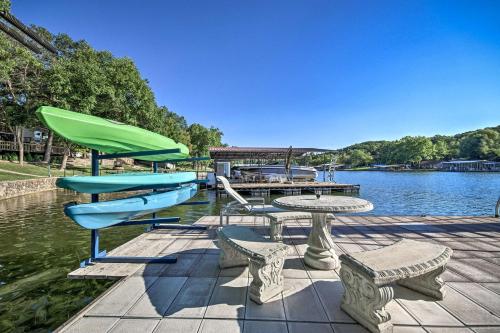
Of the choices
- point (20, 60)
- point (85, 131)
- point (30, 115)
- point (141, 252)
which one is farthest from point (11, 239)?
point (30, 115)

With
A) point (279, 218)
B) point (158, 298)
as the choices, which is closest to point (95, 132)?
point (158, 298)

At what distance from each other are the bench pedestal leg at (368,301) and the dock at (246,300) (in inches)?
4.0

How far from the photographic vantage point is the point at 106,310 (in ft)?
7.95

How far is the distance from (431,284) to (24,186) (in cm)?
2008

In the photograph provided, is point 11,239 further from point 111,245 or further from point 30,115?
point 30,115

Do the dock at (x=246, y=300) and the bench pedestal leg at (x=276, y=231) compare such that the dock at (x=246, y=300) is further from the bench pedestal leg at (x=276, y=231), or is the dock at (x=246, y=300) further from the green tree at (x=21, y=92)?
the green tree at (x=21, y=92)

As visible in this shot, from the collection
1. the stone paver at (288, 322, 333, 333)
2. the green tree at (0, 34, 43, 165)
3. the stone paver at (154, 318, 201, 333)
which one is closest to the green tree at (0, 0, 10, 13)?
the green tree at (0, 34, 43, 165)

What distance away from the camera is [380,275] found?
193cm

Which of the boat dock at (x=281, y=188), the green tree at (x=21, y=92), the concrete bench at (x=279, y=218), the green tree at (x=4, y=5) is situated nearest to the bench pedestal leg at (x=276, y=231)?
the concrete bench at (x=279, y=218)

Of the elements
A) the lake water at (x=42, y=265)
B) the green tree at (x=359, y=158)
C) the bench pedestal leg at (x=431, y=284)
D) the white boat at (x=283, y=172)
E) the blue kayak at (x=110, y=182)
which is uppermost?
the green tree at (x=359, y=158)

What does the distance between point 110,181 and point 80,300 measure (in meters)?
1.70

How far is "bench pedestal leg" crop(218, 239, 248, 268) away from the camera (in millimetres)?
3400

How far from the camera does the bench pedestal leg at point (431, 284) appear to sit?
2549 millimetres

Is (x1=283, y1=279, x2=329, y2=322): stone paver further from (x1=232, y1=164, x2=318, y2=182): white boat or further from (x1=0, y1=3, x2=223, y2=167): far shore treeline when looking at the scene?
(x1=232, y1=164, x2=318, y2=182): white boat
